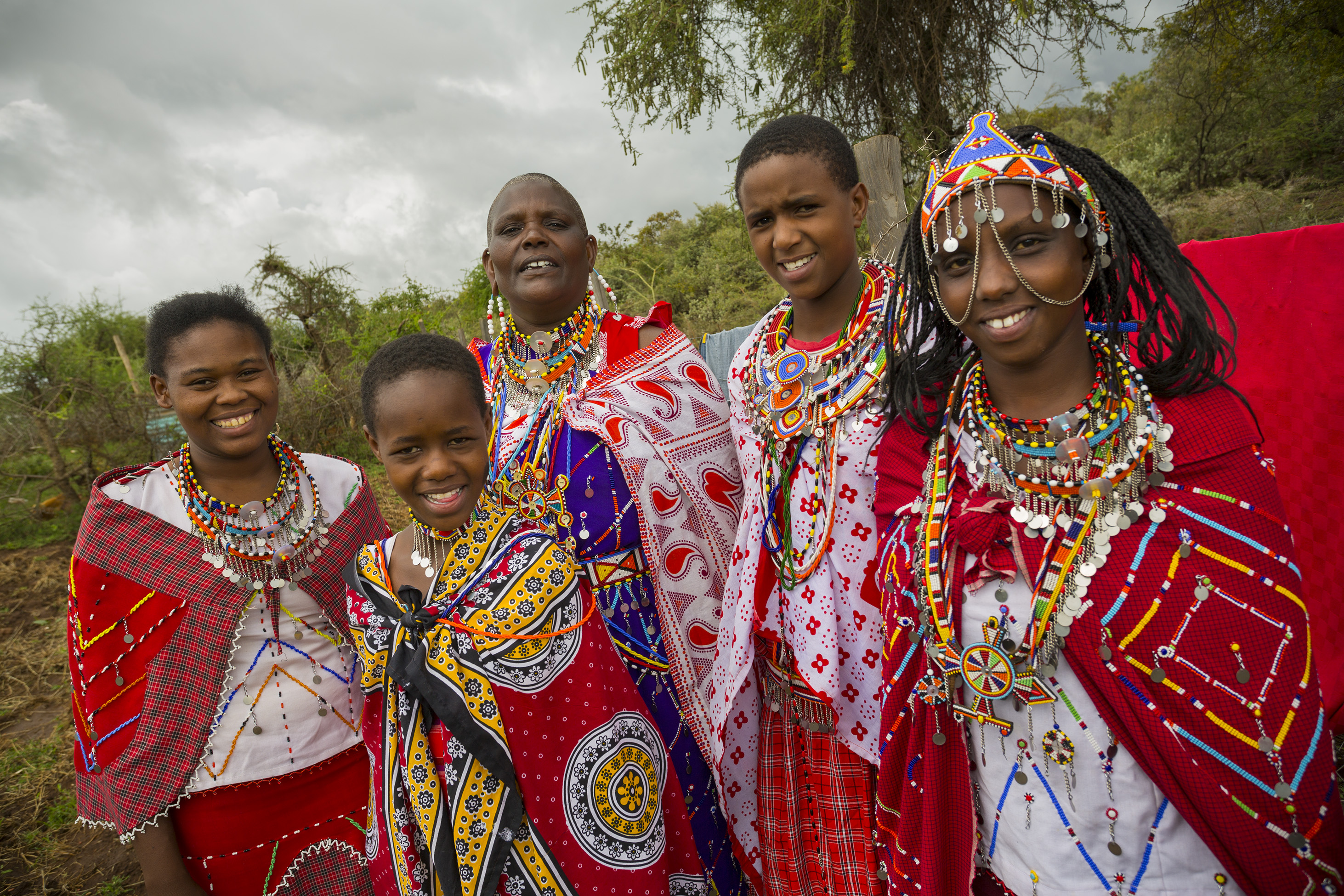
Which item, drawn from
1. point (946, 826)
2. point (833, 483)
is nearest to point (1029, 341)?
point (833, 483)

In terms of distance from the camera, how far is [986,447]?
1479 millimetres

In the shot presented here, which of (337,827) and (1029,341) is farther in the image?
(337,827)

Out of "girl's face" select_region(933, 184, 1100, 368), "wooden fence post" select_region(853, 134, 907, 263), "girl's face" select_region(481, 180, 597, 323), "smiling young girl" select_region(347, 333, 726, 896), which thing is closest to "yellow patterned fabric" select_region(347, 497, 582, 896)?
"smiling young girl" select_region(347, 333, 726, 896)

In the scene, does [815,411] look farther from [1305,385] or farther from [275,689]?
[275,689]

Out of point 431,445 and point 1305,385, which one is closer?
point 431,445

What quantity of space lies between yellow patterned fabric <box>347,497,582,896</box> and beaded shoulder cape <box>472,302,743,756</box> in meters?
0.58

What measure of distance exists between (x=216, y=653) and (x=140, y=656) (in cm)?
18

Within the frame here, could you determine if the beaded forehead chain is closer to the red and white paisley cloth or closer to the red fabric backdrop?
the red and white paisley cloth

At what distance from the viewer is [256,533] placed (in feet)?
6.40

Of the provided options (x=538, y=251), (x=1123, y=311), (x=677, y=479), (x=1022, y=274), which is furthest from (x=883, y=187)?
(x=1022, y=274)

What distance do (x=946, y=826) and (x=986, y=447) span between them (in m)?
0.81

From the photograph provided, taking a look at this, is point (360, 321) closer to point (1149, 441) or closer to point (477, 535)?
point (477, 535)

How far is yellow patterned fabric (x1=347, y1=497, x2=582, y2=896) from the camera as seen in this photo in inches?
58.6

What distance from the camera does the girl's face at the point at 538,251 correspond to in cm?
231
